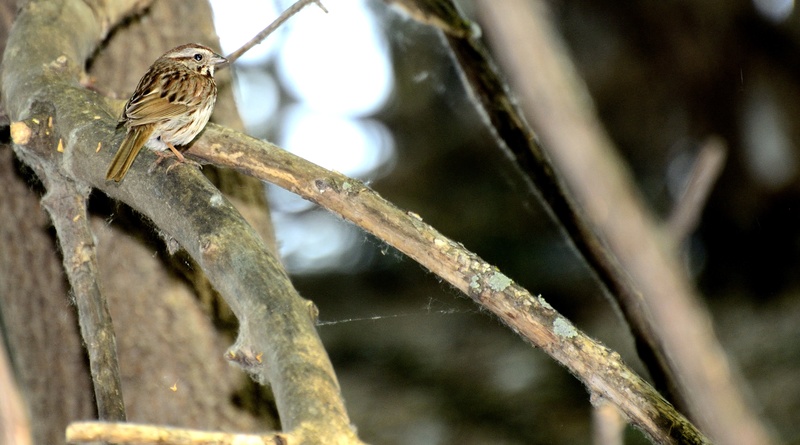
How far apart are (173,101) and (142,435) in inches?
76.2

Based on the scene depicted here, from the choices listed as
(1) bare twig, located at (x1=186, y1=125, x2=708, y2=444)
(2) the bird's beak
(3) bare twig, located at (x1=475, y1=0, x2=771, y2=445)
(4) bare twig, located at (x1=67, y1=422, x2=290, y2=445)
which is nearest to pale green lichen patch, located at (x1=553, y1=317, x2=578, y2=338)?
(1) bare twig, located at (x1=186, y1=125, x2=708, y2=444)

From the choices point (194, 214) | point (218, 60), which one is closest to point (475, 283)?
point (194, 214)

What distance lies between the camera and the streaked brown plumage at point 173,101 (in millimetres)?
2678

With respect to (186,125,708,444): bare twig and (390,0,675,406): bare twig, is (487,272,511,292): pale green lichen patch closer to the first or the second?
(186,125,708,444): bare twig

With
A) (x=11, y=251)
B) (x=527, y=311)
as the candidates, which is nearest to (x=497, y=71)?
(x=527, y=311)

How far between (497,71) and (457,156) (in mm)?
2724

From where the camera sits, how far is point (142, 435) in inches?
49.8

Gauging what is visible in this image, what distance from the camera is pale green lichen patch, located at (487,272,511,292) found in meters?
1.99

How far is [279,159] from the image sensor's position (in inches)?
89.4

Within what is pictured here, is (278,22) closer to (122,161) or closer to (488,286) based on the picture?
(122,161)

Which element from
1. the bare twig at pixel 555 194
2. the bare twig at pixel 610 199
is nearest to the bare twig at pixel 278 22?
the bare twig at pixel 555 194

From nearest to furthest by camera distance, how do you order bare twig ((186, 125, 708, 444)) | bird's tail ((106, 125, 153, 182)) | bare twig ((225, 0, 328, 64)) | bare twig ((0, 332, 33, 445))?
bare twig ((0, 332, 33, 445)) → bare twig ((186, 125, 708, 444)) → bird's tail ((106, 125, 153, 182)) → bare twig ((225, 0, 328, 64))

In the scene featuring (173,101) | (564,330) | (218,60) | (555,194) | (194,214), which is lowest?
(194,214)

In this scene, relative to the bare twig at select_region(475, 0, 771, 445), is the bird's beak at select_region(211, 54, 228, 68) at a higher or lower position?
higher
